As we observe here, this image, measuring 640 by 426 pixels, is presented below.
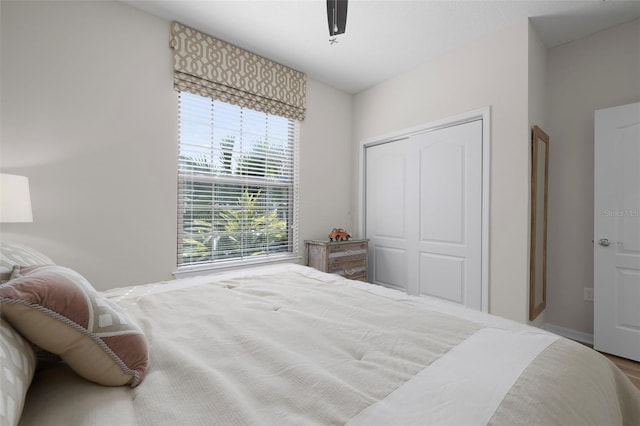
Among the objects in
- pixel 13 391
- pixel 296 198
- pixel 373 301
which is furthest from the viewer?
pixel 296 198

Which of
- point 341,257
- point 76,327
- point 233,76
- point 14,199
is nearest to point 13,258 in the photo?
point 76,327

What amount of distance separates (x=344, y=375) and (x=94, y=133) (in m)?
2.41

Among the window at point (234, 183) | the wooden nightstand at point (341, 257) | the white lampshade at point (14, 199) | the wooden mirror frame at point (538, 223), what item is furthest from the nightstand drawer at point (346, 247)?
the white lampshade at point (14, 199)

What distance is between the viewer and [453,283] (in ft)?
9.68

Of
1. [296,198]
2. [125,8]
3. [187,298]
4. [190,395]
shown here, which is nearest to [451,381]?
[190,395]

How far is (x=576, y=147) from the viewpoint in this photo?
107 inches

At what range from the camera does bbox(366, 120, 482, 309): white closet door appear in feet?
9.20

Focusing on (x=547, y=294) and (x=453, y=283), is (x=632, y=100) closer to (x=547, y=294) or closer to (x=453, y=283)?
(x=547, y=294)

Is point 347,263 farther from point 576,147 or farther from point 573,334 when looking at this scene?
point 576,147

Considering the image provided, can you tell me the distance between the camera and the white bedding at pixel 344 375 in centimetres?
66

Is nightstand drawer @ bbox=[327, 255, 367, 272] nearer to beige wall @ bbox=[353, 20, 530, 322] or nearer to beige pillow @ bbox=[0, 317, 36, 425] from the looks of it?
beige wall @ bbox=[353, 20, 530, 322]

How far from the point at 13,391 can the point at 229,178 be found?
2.45 metres

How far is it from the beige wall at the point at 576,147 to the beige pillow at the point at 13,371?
3.63m

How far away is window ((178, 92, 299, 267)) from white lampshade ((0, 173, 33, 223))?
3.43ft
